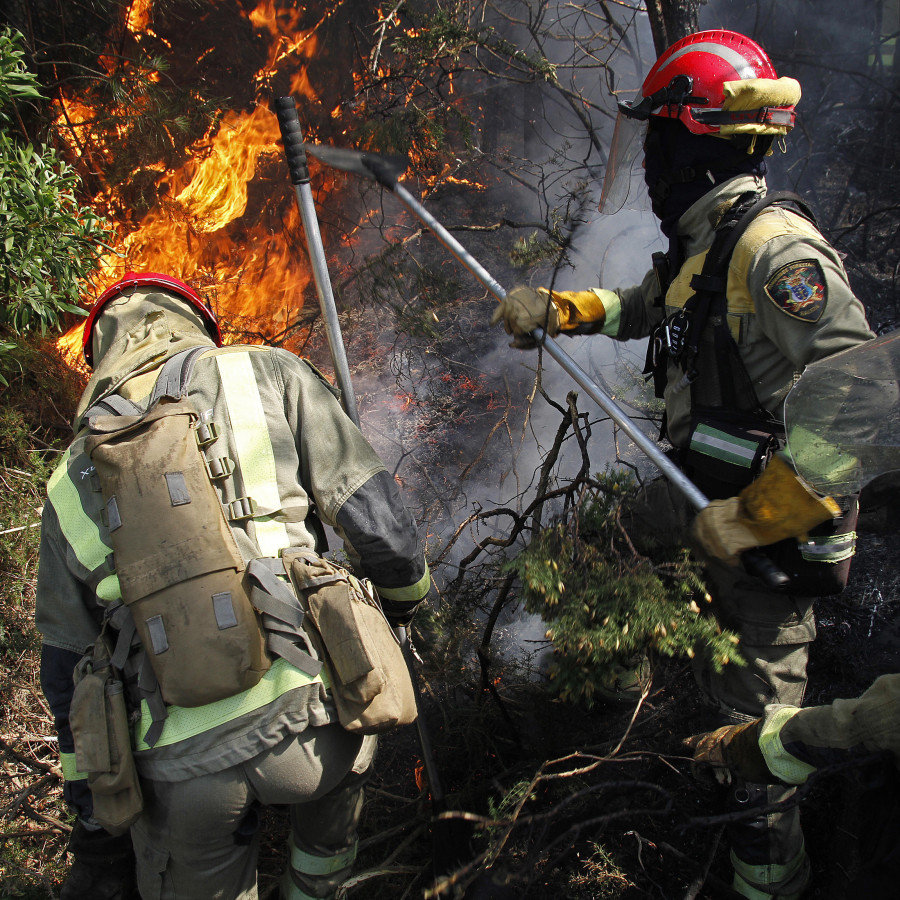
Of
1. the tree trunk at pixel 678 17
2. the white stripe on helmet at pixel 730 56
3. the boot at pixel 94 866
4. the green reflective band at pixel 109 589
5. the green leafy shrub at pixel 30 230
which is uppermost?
the tree trunk at pixel 678 17

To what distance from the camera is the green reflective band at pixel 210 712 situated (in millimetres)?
1993

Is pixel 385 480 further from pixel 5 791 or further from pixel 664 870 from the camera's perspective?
pixel 5 791

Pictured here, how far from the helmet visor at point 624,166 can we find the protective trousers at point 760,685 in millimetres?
1792

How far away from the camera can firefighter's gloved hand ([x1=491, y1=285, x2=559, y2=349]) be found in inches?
122

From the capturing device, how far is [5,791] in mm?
3541

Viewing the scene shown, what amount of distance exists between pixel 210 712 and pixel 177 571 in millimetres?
462

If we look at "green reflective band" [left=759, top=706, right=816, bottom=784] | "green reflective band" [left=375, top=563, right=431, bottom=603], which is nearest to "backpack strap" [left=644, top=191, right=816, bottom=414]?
"green reflective band" [left=759, top=706, right=816, bottom=784]

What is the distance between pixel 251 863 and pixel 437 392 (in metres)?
3.98

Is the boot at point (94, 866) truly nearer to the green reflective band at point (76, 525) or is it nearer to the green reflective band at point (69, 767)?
the green reflective band at point (69, 767)

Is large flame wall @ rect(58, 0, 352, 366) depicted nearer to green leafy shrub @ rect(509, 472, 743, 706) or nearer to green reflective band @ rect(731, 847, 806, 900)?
green leafy shrub @ rect(509, 472, 743, 706)

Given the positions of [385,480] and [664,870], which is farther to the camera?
[664,870]

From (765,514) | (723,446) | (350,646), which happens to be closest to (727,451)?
(723,446)

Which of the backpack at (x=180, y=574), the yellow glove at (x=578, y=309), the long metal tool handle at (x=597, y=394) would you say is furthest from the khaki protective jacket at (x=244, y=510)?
the yellow glove at (x=578, y=309)

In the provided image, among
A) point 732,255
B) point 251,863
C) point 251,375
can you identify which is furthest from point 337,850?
point 732,255
